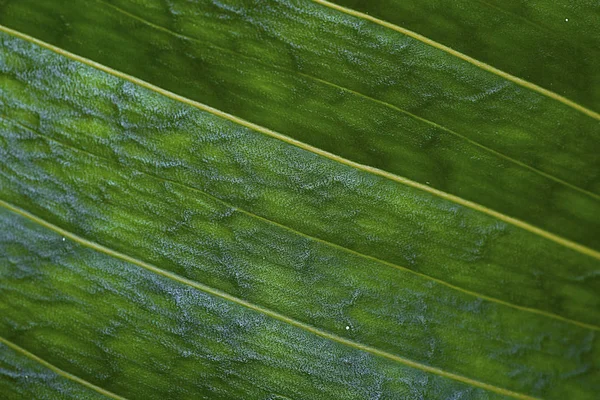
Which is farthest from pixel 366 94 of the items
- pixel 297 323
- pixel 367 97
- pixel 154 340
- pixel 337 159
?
pixel 154 340

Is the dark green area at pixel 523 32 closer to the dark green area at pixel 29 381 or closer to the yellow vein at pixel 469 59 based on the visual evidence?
the yellow vein at pixel 469 59

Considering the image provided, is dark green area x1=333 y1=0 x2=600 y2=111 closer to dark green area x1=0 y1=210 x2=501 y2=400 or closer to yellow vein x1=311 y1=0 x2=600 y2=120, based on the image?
yellow vein x1=311 y1=0 x2=600 y2=120

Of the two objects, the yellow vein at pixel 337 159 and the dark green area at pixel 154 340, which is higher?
the yellow vein at pixel 337 159

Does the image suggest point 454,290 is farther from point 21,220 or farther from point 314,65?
point 21,220

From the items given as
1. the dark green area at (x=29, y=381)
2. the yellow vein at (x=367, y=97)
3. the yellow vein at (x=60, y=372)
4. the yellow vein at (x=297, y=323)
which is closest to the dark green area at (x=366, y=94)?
the yellow vein at (x=367, y=97)

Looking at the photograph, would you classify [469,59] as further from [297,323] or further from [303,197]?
[297,323]

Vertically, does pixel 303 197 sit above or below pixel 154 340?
above

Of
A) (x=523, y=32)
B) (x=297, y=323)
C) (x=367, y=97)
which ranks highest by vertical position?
(x=523, y=32)
